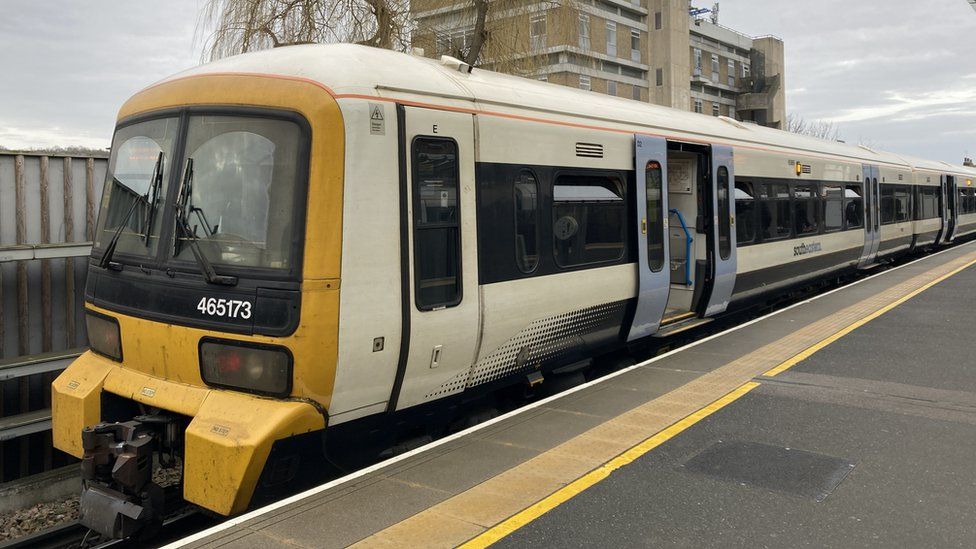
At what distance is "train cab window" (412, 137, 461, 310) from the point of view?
4.95 metres

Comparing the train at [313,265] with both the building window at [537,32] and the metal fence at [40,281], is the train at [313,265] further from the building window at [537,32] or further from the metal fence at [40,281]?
the building window at [537,32]

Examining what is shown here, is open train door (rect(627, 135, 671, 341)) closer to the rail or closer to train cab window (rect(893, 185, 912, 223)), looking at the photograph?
the rail

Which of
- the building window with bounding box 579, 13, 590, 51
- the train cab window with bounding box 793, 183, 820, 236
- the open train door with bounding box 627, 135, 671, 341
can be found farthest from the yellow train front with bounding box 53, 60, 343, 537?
the building window with bounding box 579, 13, 590, 51

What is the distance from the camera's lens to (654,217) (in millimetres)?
7832

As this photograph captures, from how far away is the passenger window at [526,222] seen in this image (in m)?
5.89

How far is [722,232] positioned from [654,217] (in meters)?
1.97

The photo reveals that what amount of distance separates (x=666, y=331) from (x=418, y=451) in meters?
4.46

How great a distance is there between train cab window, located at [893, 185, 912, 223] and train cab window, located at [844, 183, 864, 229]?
335 cm

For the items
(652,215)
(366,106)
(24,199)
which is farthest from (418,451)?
(24,199)

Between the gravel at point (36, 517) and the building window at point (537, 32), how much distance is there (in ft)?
40.8

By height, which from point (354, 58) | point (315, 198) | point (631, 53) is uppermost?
point (631, 53)

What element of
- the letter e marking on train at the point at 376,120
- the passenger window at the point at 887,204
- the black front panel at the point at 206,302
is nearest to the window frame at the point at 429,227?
the letter e marking on train at the point at 376,120

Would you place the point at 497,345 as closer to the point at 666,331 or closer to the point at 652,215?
the point at 652,215

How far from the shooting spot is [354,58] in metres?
4.82
